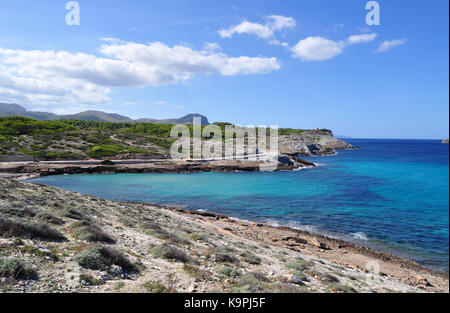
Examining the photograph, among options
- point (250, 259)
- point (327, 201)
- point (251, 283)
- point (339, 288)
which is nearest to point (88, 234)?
point (251, 283)

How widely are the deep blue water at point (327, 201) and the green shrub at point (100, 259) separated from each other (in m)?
19.2

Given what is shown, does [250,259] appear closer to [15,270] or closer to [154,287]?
[154,287]

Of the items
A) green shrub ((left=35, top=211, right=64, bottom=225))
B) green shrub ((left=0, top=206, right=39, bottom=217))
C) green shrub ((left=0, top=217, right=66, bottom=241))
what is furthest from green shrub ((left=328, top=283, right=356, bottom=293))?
green shrub ((left=0, top=206, right=39, bottom=217))

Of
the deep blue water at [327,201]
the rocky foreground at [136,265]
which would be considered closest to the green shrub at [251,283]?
the rocky foreground at [136,265]

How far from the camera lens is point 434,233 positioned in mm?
21703

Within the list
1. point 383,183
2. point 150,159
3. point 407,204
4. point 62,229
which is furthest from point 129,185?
point 383,183

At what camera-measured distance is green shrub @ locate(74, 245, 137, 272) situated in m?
7.29

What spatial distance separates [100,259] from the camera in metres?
7.51

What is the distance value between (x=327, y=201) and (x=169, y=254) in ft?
92.1

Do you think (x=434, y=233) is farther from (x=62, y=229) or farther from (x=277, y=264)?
(x=62, y=229)

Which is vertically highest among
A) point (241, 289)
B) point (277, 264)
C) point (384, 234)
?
point (241, 289)

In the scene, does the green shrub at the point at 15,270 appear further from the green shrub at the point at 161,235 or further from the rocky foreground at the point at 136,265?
the green shrub at the point at 161,235

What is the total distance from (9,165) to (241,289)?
58938mm

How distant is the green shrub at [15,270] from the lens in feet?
18.9
